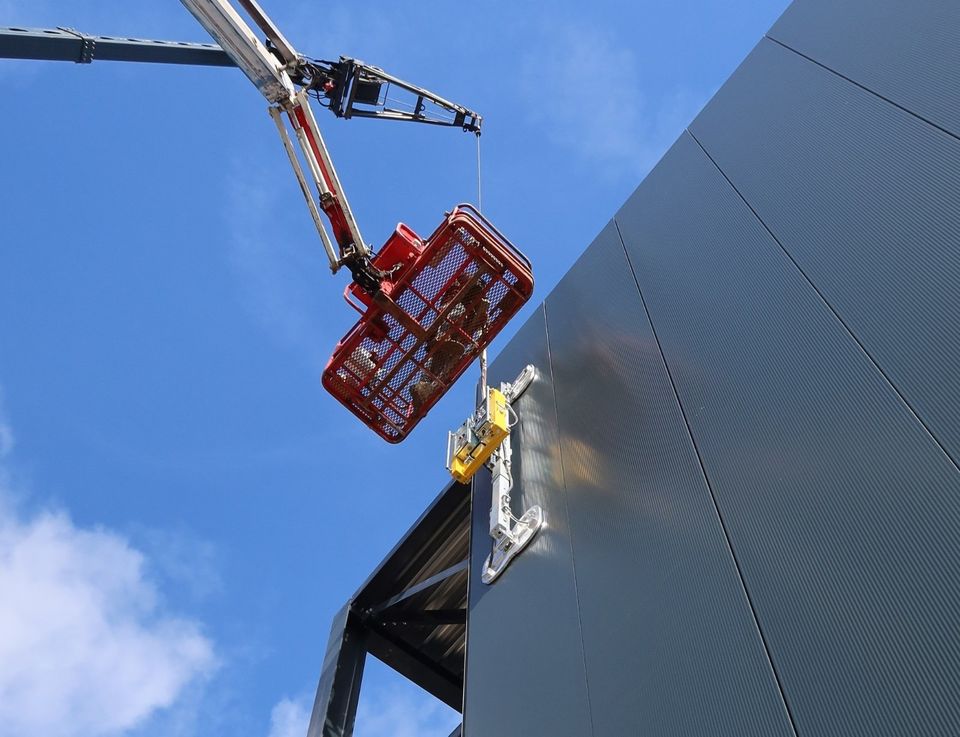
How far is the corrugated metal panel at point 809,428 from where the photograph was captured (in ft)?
15.7

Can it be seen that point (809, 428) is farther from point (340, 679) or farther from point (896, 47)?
point (340, 679)

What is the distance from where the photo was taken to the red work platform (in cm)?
1086

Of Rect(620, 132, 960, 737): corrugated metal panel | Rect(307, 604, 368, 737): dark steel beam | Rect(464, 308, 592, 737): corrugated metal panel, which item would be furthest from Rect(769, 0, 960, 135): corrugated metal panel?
Rect(307, 604, 368, 737): dark steel beam

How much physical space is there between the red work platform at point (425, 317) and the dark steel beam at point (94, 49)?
3.81m

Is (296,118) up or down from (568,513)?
→ up

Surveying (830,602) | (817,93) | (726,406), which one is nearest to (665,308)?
(726,406)

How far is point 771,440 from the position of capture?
21.9 ft

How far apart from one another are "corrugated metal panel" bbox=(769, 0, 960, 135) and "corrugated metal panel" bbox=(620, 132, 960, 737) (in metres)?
0.26

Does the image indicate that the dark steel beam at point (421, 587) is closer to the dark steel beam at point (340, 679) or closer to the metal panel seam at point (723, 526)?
the dark steel beam at point (340, 679)

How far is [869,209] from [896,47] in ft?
6.53

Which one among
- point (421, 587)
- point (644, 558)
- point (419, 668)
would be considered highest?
point (421, 587)

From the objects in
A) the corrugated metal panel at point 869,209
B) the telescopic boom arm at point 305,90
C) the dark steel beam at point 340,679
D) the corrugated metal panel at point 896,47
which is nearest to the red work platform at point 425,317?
the telescopic boom arm at point 305,90

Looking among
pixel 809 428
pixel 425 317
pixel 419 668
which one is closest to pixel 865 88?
pixel 809 428

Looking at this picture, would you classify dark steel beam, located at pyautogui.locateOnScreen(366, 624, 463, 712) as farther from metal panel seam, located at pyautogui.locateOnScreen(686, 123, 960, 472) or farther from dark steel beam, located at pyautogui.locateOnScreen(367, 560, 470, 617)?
metal panel seam, located at pyautogui.locateOnScreen(686, 123, 960, 472)
